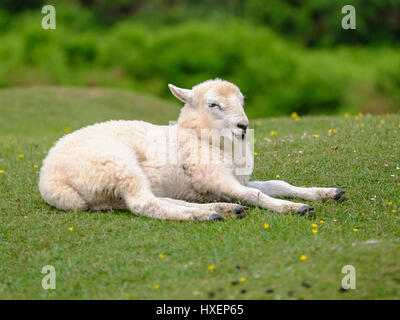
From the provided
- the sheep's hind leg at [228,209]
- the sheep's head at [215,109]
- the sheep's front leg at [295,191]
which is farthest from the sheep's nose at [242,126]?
the sheep's hind leg at [228,209]

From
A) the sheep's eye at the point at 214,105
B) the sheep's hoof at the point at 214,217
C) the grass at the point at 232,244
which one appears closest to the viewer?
the grass at the point at 232,244

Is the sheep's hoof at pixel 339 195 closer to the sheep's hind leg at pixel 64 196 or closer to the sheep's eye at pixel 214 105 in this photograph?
the sheep's eye at pixel 214 105

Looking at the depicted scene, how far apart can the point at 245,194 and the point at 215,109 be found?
40.7 inches

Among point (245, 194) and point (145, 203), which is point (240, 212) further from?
point (145, 203)

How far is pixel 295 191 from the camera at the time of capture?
733cm

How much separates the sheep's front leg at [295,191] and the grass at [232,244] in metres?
0.16

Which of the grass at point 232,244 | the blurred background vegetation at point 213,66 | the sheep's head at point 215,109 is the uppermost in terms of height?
the blurred background vegetation at point 213,66

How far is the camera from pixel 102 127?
7699 mm

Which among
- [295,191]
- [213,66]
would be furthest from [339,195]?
[213,66]

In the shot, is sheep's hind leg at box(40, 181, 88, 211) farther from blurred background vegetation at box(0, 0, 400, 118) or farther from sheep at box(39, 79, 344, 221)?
blurred background vegetation at box(0, 0, 400, 118)

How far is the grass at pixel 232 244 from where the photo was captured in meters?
5.21

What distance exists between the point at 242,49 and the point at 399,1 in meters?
10.1

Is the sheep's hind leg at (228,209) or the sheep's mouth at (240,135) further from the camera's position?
the sheep's mouth at (240,135)

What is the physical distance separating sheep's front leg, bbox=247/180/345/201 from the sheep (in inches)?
0.4
